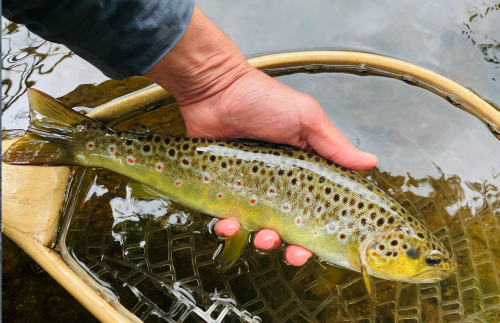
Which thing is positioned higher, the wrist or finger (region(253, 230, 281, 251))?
the wrist

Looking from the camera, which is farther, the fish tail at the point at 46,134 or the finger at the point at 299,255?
the finger at the point at 299,255

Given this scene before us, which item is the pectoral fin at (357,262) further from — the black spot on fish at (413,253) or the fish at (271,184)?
the black spot on fish at (413,253)

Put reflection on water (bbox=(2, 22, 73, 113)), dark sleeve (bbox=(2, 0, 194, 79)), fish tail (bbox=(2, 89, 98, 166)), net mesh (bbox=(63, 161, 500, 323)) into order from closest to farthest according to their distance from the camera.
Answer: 1. dark sleeve (bbox=(2, 0, 194, 79))
2. fish tail (bbox=(2, 89, 98, 166))
3. net mesh (bbox=(63, 161, 500, 323))
4. reflection on water (bbox=(2, 22, 73, 113))

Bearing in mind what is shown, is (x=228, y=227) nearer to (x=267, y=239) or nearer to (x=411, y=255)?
(x=267, y=239)

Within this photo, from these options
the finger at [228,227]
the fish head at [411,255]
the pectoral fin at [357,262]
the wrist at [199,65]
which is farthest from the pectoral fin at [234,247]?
the wrist at [199,65]

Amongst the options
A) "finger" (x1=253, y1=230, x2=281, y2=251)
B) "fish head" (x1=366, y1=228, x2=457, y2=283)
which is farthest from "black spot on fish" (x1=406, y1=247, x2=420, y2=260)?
"finger" (x1=253, y1=230, x2=281, y2=251)

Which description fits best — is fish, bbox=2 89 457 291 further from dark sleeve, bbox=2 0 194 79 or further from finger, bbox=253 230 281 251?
dark sleeve, bbox=2 0 194 79

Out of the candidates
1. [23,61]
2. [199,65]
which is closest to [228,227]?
[199,65]

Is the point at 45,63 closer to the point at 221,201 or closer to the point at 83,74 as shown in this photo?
the point at 83,74
